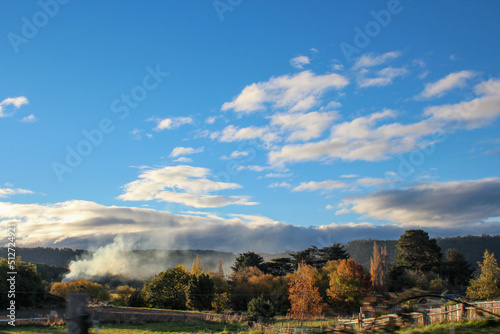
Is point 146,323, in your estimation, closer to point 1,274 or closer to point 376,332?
point 1,274

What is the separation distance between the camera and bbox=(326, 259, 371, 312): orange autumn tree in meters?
52.3

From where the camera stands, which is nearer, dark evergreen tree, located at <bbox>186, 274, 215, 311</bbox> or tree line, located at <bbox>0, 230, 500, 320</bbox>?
tree line, located at <bbox>0, 230, 500, 320</bbox>

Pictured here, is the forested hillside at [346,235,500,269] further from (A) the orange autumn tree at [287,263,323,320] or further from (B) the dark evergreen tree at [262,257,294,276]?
(A) the orange autumn tree at [287,263,323,320]

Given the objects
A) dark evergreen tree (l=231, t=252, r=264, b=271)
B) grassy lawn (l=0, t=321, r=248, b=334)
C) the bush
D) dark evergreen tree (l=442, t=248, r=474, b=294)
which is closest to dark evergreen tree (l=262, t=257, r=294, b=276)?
dark evergreen tree (l=231, t=252, r=264, b=271)

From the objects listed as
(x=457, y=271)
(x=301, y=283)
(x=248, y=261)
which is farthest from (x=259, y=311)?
(x=457, y=271)

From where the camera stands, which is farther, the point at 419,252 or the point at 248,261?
the point at 248,261

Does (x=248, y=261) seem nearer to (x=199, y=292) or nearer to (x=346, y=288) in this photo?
(x=199, y=292)

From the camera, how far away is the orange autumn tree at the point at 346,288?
172ft

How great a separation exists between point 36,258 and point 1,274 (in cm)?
7894

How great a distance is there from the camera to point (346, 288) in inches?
2094

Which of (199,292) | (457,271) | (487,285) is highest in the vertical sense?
(487,285)

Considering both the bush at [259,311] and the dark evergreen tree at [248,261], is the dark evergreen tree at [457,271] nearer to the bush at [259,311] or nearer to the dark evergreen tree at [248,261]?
the dark evergreen tree at [248,261]

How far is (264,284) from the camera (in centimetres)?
5700

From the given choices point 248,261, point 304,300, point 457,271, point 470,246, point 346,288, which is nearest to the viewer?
point 304,300
